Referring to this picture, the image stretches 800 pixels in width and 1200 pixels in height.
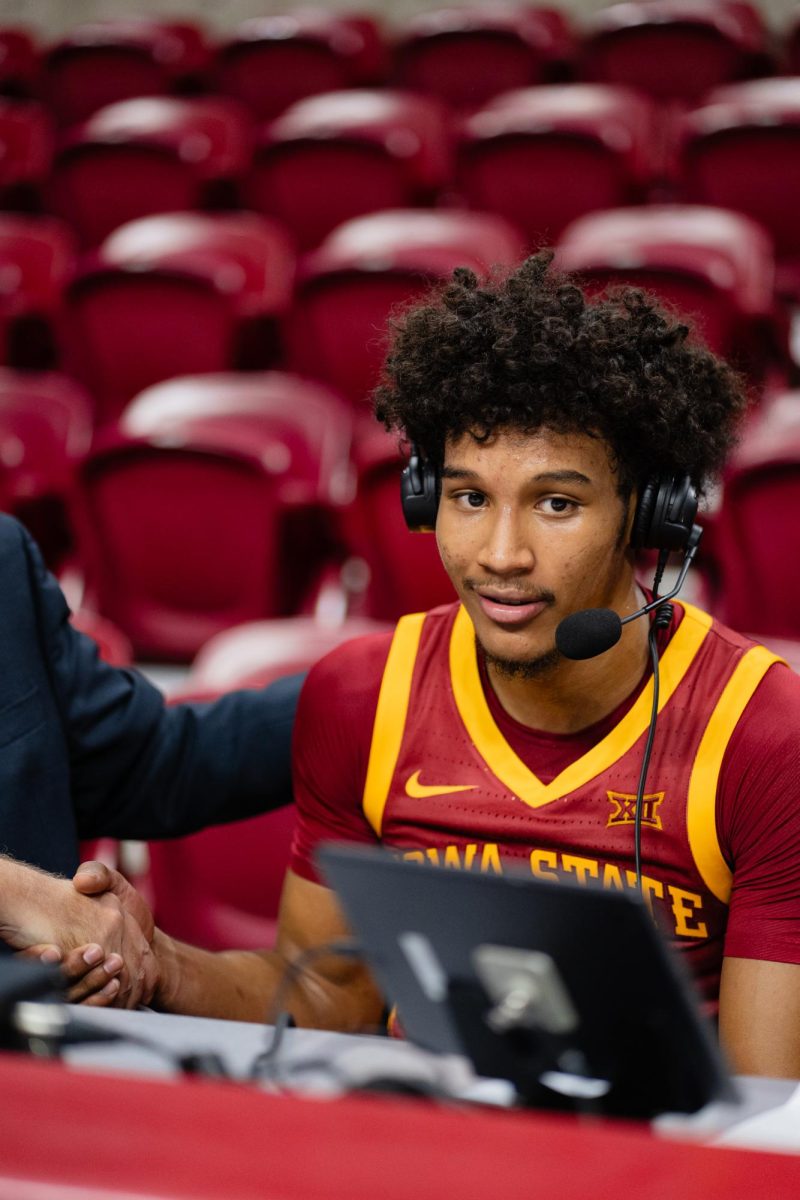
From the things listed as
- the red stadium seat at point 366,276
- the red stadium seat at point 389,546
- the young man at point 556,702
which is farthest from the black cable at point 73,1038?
the red stadium seat at point 366,276

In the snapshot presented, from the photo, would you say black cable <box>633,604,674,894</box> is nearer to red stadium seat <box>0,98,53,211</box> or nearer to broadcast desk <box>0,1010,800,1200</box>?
broadcast desk <box>0,1010,800,1200</box>

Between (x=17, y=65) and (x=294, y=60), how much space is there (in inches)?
50.2

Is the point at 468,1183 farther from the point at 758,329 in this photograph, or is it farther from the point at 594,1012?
the point at 758,329

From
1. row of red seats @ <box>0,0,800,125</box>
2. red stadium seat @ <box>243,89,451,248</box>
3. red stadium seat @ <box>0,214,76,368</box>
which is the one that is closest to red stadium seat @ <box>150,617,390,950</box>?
red stadium seat @ <box>0,214,76,368</box>

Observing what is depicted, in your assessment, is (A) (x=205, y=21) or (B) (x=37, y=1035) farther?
(A) (x=205, y=21)

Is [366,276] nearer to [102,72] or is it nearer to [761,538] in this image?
[761,538]

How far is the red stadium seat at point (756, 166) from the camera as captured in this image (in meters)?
4.18

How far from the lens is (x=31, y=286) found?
4480 mm

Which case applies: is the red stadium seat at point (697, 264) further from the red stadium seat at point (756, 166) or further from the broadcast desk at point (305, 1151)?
the broadcast desk at point (305, 1151)

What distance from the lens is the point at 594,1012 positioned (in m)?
0.83

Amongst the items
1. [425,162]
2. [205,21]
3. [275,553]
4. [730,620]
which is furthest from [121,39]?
[730,620]

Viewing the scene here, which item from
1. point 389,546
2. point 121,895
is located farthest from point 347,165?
point 121,895

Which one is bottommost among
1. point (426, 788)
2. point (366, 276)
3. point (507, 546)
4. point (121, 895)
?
point (121, 895)

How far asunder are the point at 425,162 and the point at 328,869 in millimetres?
4318
